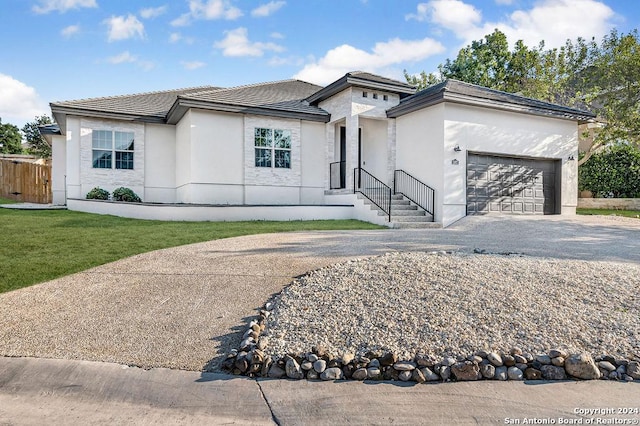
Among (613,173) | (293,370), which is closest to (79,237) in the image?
(293,370)

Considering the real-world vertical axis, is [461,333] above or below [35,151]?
below

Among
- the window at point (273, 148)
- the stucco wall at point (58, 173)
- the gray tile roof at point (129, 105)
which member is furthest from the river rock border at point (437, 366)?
the stucco wall at point (58, 173)

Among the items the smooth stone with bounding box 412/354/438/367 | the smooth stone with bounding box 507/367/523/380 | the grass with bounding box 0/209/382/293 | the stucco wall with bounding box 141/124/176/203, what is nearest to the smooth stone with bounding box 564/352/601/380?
the smooth stone with bounding box 507/367/523/380

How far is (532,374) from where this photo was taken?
362 cm

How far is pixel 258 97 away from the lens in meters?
16.5

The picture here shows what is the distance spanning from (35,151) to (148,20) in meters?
37.7

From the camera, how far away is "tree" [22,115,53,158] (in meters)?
40.9

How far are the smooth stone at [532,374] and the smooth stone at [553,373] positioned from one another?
0.04 m

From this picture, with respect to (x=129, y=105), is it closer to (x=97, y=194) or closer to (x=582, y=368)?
(x=97, y=194)

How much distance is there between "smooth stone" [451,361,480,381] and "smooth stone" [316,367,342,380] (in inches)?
38.2

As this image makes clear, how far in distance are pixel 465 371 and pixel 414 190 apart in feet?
37.1

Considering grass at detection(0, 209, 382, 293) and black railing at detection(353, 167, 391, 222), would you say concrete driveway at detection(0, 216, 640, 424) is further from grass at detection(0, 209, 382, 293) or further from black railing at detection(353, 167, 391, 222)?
black railing at detection(353, 167, 391, 222)

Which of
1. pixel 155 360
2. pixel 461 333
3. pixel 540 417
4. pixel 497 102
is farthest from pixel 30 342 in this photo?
pixel 497 102

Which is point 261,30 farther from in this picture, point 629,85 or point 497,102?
point 629,85
